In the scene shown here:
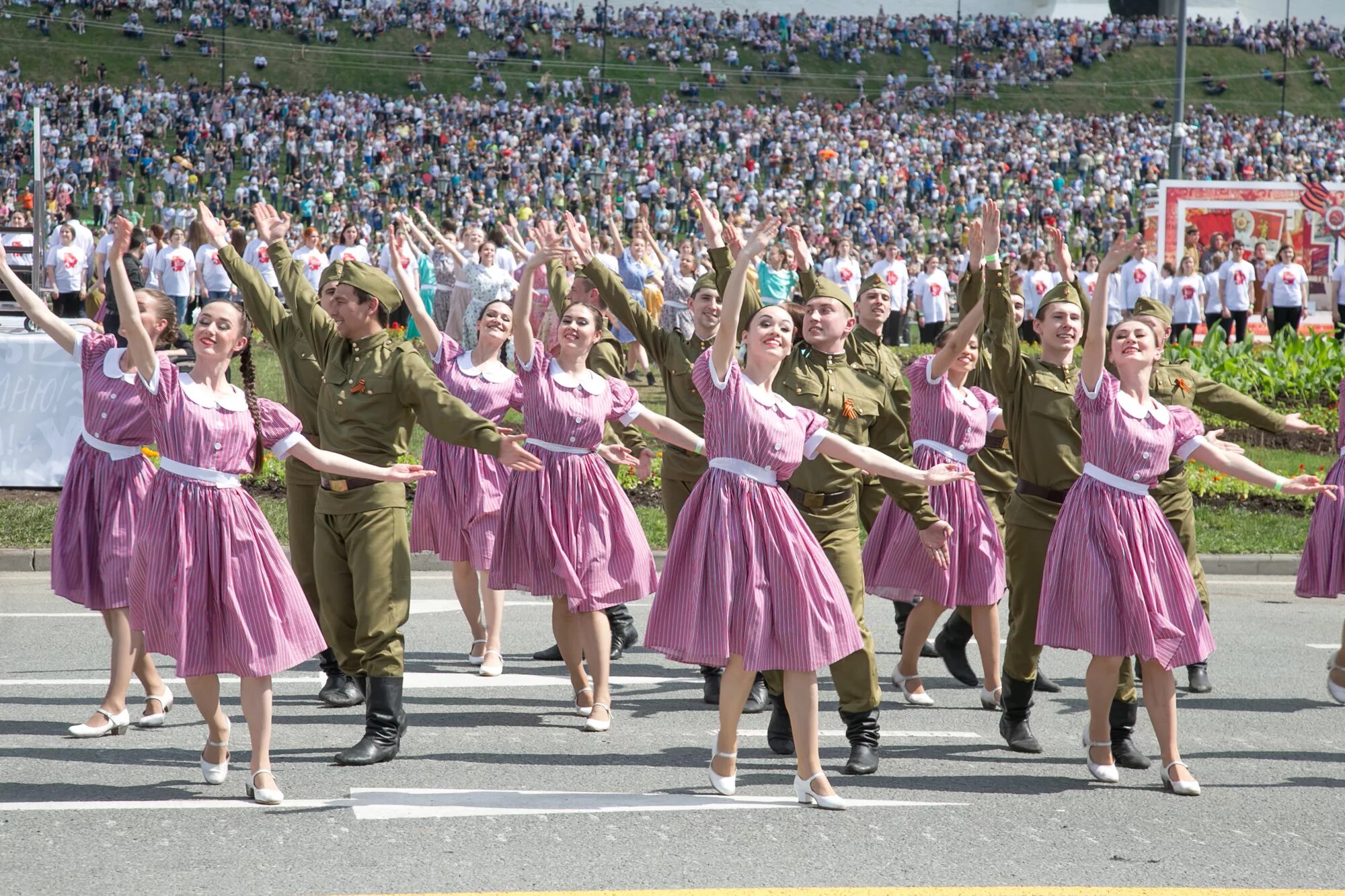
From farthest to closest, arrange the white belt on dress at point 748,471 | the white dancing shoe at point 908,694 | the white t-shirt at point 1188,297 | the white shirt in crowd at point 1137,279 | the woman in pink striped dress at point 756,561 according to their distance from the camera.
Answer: the white t-shirt at point 1188,297 → the white shirt in crowd at point 1137,279 → the white dancing shoe at point 908,694 → the white belt on dress at point 748,471 → the woman in pink striped dress at point 756,561

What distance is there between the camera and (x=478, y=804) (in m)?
5.53

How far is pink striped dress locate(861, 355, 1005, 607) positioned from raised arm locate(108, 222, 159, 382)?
3.52 metres

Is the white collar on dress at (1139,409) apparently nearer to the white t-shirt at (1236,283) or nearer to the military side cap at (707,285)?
the military side cap at (707,285)

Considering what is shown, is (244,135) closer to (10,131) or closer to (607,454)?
(10,131)

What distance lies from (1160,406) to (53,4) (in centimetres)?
5472

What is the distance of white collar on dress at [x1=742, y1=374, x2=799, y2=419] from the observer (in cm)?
564

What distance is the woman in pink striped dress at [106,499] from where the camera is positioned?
6.37 m

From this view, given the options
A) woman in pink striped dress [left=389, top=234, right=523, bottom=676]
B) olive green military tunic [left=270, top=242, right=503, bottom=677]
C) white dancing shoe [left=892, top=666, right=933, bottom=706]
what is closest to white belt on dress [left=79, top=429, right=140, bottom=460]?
olive green military tunic [left=270, top=242, right=503, bottom=677]

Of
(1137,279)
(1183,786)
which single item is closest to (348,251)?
(1137,279)

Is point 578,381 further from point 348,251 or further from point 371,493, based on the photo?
point 348,251

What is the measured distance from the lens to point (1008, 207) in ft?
152

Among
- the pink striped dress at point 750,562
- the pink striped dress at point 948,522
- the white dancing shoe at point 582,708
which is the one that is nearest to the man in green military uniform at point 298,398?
the white dancing shoe at point 582,708

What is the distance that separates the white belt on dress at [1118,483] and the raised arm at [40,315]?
3997 mm

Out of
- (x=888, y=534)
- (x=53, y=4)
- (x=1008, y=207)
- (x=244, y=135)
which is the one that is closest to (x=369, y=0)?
(x=53, y=4)
